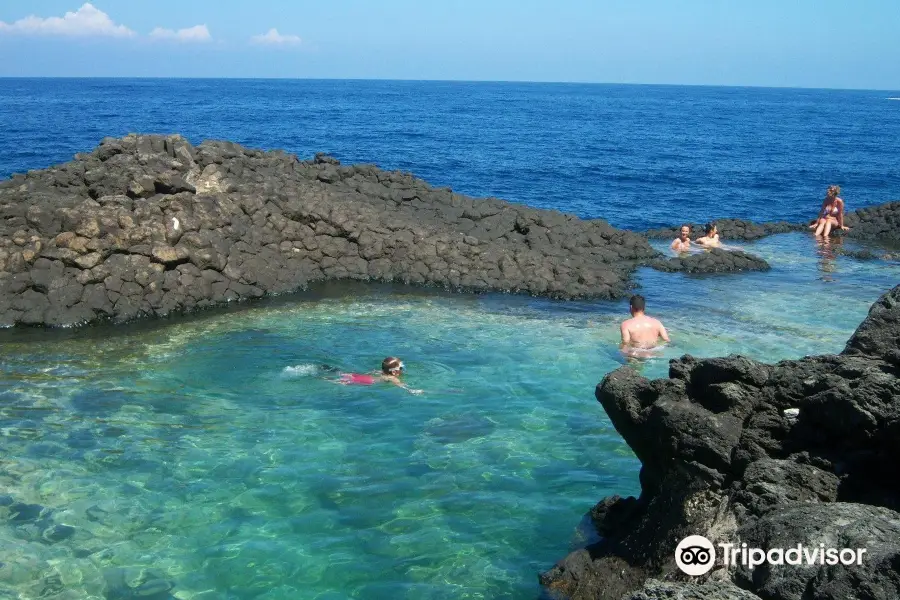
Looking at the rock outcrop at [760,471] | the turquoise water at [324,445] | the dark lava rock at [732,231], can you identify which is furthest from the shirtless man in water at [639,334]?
the dark lava rock at [732,231]

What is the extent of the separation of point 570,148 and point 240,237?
150 feet

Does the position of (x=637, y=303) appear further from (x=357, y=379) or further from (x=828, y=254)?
(x=828, y=254)

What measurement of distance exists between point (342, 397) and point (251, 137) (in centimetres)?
5612

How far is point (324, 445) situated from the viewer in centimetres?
1166

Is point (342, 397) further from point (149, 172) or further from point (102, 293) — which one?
point (149, 172)

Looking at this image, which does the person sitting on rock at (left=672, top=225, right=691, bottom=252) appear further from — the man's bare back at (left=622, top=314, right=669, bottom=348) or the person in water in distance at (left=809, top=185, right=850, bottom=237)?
the man's bare back at (left=622, top=314, right=669, bottom=348)

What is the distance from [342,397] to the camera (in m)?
13.6

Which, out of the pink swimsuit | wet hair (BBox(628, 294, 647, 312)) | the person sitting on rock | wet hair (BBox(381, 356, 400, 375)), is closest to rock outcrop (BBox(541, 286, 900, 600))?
wet hair (BBox(381, 356, 400, 375))

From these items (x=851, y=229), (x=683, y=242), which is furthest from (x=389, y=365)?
(x=851, y=229)

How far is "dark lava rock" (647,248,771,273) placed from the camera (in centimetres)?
2350

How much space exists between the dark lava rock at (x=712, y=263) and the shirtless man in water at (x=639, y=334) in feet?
27.7

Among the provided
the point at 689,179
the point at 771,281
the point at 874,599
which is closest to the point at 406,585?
A: the point at 874,599

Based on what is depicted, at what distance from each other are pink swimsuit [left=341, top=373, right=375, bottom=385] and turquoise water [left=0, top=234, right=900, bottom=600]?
0.30 meters

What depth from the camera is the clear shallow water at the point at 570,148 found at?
40750 mm
